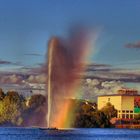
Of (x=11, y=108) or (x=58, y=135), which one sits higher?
(x=11, y=108)

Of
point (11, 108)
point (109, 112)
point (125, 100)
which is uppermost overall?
point (125, 100)

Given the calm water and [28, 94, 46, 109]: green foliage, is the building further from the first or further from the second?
the calm water

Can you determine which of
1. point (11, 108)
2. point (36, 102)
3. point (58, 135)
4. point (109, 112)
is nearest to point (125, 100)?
point (109, 112)

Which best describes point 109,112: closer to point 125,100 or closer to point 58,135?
point 125,100

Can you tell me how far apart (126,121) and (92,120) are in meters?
32.5

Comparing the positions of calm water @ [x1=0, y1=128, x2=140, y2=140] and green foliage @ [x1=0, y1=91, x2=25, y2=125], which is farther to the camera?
green foliage @ [x1=0, y1=91, x2=25, y2=125]

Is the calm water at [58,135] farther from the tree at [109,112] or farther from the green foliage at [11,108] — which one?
the tree at [109,112]

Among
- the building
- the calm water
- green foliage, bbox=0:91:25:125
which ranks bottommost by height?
the calm water

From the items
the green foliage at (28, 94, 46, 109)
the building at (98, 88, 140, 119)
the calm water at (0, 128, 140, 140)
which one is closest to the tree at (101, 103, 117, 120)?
the green foliage at (28, 94, 46, 109)

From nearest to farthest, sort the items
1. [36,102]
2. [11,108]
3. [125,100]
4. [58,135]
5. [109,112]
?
[58,135] → [11,108] → [36,102] → [109,112] → [125,100]

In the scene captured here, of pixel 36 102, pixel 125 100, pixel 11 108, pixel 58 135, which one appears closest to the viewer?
pixel 58 135

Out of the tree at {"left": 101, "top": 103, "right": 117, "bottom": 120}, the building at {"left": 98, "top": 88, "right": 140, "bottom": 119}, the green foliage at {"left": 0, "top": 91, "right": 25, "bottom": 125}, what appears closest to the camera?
the green foliage at {"left": 0, "top": 91, "right": 25, "bottom": 125}

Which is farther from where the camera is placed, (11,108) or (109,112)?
(109,112)

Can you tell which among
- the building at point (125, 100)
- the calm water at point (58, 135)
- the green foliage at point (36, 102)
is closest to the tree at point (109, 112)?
the green foliage at point (36, 102)
